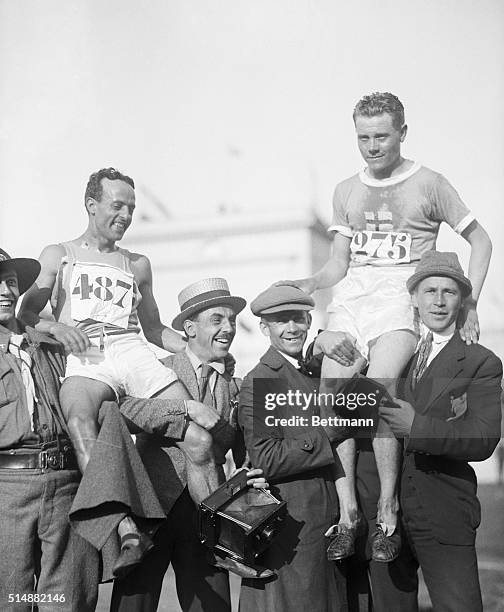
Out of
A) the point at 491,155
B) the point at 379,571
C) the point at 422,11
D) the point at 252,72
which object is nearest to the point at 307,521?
the point at 379,571

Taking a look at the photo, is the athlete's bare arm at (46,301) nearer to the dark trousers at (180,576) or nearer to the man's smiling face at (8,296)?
the man's smiling face at (8,296)

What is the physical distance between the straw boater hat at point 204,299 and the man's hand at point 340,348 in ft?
1.43

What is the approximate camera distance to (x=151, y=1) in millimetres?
4176

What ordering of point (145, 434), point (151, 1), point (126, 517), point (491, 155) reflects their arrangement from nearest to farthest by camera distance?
point (126, 517) < point (145, 434) < point (491, 155) < point (151, 1)

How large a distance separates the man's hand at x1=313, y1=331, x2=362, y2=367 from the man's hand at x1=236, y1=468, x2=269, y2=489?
1.96ft

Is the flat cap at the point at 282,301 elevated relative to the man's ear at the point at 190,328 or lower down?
elevated

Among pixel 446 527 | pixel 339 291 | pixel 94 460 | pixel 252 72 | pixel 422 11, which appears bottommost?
pixel 446 527

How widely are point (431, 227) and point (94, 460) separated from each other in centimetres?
182

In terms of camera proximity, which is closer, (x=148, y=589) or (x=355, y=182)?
(x=148, y=589)

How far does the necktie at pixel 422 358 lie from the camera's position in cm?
354

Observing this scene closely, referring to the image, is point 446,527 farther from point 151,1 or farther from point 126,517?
point 151,1

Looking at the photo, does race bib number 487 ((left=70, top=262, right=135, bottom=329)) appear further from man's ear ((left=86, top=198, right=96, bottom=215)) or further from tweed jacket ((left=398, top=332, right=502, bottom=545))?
tweed jacket ((left=398, top=332, right=502, bottom=545))

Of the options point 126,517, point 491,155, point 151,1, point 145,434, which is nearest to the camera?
point 126,517

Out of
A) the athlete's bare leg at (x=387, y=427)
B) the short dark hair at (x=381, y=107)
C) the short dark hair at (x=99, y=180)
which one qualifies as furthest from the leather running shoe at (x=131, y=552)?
the short dark hair at (x=381, y=107)
